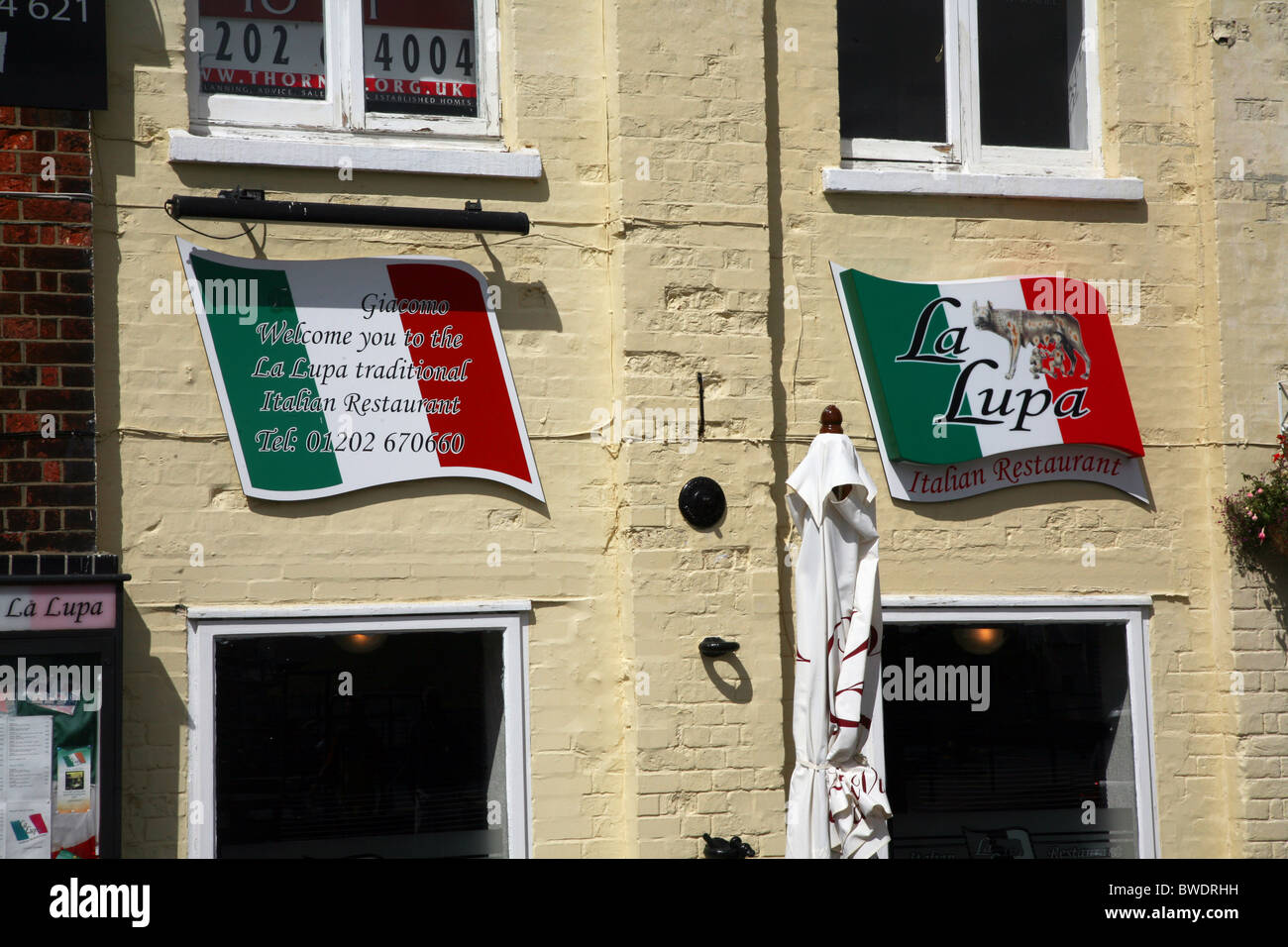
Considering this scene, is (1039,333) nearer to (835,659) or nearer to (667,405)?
(667,405)

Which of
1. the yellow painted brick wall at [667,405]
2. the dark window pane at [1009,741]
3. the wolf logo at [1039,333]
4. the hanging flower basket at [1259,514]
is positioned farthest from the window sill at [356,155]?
the hanging flower basket at [1259,514]

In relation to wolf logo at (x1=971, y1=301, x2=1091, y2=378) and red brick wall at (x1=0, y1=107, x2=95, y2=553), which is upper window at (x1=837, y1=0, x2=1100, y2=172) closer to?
wolf logo at (x1=971, y1=301, x2=1091, y2=378)

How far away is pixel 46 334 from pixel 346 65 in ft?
6.63

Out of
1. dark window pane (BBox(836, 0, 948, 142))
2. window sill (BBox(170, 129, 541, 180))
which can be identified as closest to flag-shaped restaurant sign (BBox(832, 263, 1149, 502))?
dark window pane (BBox(836, 0, 948, 142))

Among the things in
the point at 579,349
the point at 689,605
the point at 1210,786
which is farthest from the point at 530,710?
the point at 1210,786

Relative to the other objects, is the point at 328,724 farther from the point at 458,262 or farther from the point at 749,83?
the point at 749,83

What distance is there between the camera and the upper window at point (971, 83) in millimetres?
8242

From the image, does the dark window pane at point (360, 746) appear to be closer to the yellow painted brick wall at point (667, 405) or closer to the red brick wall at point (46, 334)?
the yellow painted brick wall at point (667, 405)

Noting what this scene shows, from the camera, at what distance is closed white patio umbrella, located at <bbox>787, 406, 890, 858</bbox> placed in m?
6.17

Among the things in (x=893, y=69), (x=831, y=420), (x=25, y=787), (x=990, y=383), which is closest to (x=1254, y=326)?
(x=990, y=383)

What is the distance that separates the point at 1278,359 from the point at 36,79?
659 cm

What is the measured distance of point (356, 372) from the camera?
7297 millimetres

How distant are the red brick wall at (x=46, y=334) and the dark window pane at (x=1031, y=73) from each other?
4.87 metres

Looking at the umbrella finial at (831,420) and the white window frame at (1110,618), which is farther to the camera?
the white window frame at (1110,618)
